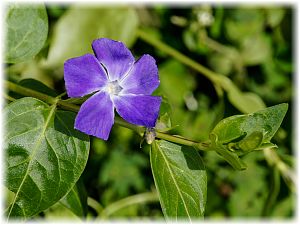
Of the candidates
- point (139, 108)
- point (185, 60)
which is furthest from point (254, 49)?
point (139, 108)

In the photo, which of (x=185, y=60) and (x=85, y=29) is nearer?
(x=85, y=29)

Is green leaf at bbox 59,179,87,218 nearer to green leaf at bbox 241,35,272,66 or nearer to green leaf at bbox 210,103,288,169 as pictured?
green leaf at bbox 210,103,288,169

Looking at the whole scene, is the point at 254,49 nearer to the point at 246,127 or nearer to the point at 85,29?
the point at 85,29

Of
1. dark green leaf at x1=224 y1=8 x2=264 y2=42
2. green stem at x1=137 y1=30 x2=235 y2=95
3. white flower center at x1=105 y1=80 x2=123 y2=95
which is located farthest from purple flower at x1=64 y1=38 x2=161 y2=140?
dark green leaf at x1=224 y1=8 x2=264 y2=42

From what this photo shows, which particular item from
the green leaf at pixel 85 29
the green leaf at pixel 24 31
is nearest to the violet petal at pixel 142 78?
the green leaf at pixel 24 31

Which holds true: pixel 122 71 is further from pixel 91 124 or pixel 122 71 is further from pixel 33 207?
pixel 33 207

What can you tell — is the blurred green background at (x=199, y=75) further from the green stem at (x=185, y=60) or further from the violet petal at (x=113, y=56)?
the violet petal at (x=113, y=56)
